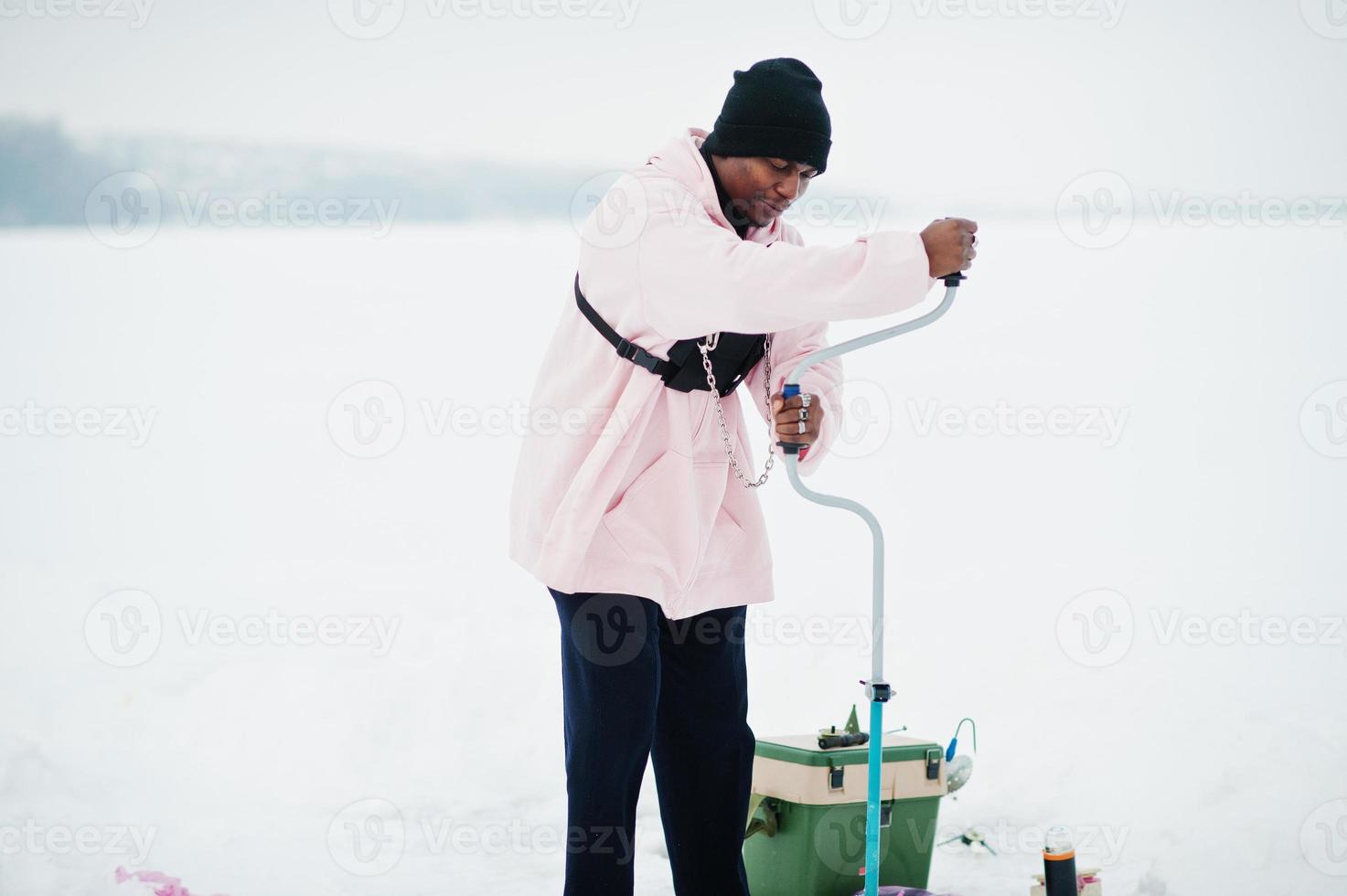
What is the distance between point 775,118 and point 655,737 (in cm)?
91

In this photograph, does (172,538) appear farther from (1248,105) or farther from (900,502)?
(1248,105)

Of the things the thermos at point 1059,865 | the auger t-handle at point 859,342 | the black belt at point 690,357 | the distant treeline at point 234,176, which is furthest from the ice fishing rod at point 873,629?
the distant treeline at point 234,176

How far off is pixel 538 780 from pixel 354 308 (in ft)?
11.2

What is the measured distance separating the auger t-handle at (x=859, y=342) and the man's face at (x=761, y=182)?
23 cm

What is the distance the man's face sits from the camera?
1549mm

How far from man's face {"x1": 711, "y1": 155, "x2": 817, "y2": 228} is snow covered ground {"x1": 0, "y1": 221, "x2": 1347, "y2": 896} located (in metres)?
1.45

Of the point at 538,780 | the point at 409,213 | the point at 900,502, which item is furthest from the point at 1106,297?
the point at 538,780

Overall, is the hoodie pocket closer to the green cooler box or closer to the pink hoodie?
the pink hoodie

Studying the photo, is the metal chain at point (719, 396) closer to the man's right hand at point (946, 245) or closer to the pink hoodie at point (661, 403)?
the pink hoodie at point (661, 403)

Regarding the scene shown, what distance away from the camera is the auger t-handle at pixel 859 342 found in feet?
4.49

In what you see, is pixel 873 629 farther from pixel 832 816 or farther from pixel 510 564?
pixel 510 564

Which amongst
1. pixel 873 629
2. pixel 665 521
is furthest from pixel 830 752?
pixel 665 521

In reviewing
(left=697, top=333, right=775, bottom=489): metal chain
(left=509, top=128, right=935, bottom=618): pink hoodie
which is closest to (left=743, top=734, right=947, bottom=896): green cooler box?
(left=509, top=128, right=935, bottom=618): pink hoodie

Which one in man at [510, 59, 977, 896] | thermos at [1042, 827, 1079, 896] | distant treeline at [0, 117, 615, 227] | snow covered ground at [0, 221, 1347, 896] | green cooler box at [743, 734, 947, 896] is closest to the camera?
man at [510, 59, 977, 896]
